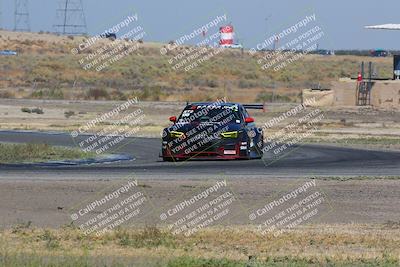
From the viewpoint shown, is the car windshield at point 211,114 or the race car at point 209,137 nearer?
the race car at point 209,137

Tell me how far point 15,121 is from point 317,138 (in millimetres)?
15945

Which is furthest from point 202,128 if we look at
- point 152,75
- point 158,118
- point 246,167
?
point 152,75

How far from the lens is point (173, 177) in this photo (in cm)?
2541

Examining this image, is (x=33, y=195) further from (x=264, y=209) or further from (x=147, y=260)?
(x=147, y=260)

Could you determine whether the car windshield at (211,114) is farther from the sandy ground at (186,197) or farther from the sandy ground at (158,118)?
the sandy ground at (158,118)

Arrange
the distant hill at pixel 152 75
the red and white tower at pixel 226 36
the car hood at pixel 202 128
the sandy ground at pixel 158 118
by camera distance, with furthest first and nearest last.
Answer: the red and white tower at pixel 226 36 < the distant hill at pixel 152 75 < the sandy ground at pixel 158 118 < the car hood at pixel 202 128

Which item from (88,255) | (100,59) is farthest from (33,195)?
(100,59)

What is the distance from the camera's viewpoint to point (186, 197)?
70.5 feet

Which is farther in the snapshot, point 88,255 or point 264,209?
point 264,209

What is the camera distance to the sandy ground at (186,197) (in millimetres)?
18984

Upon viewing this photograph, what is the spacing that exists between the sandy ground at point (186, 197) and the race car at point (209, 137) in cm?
496

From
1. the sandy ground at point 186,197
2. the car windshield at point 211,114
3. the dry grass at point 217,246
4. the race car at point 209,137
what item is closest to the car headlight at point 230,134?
the race car at point 209,137

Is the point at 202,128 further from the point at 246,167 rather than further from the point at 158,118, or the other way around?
the point at 158,118

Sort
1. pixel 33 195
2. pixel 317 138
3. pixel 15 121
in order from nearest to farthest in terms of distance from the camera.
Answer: pixel 33 195 < pixel 317 138 < pixel 15 121
